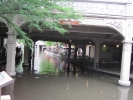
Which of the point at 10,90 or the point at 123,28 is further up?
the point at 123,28

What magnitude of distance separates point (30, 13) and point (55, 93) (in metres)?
4.63

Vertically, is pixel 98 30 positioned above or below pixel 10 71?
above

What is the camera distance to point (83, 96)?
32.2 ft

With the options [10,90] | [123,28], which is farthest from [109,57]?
[10,90]

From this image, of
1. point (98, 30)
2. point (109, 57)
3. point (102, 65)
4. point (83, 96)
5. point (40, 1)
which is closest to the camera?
point (40, 1)

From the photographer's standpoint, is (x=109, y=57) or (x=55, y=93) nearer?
(x=55, y=93)

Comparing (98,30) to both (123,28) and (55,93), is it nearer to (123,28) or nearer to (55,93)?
(123,28)

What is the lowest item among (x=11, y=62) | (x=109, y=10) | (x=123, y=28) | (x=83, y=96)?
(x=83, y=96)

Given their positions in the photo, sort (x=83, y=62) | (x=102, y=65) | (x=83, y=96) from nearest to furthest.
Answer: (x=83, y=96) → (x=102, y=65) → (x=83, y=62)

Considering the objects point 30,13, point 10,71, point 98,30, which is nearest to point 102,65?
point 98,30

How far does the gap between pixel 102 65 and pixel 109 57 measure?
9690 millimetres

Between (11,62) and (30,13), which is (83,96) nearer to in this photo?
(30,13)

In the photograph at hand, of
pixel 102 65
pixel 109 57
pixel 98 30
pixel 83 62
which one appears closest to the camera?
pixel 98 30

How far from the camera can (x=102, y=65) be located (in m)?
24.1
